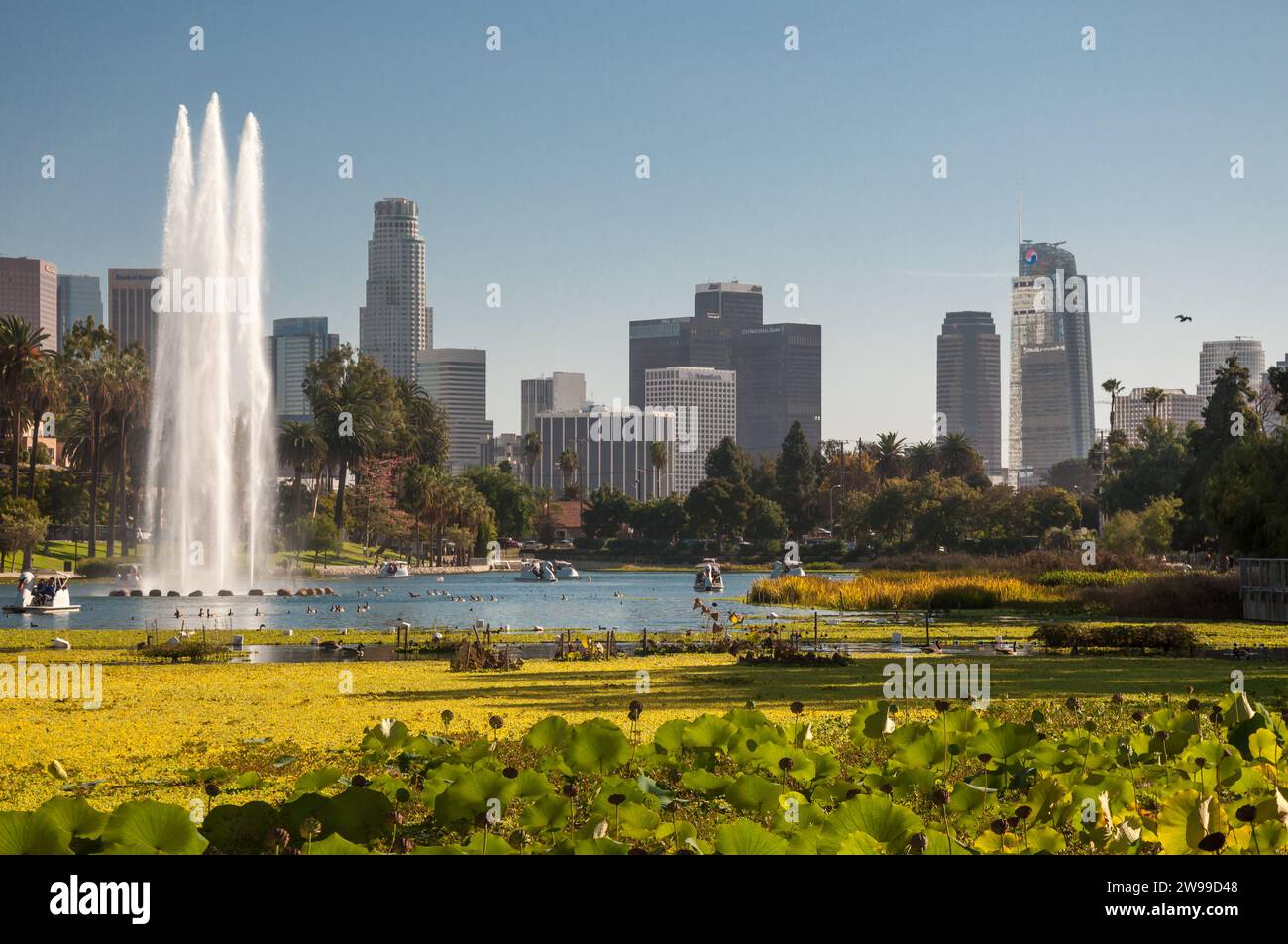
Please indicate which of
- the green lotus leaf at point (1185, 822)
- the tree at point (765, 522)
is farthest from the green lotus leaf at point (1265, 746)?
the tree at point (765, 522)

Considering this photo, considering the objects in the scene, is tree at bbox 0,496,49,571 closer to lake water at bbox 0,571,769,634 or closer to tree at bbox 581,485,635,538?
lake water at bbox 0,571,769,634

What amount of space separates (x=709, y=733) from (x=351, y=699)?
12722mm

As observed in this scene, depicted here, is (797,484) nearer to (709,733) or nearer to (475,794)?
(709,733)

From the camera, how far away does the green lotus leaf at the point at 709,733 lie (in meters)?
11.3

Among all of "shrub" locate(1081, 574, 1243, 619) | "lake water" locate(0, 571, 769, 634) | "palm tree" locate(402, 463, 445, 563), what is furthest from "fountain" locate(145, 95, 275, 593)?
"palm tree" locate(402, 463, 445, 563)

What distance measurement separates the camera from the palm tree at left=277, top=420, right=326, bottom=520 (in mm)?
126000

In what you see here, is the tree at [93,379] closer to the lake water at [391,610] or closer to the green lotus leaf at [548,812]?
the lake water at [391,610]

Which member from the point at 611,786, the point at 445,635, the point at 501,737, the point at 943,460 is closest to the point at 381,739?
the point at 501,737

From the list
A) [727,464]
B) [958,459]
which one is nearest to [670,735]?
[727,464]

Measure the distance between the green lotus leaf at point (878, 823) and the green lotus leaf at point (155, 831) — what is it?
3.31 m

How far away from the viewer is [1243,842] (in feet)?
26.0

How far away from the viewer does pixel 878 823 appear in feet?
24.7

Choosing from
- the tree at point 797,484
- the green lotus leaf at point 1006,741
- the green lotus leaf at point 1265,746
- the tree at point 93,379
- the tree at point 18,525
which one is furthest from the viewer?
the tree at point 797,484
